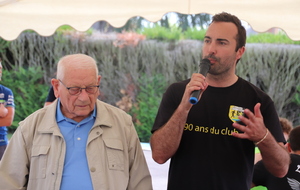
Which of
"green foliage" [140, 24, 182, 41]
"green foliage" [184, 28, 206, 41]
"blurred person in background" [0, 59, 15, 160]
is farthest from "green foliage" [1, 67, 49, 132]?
"blurred person in background" [0, 59, 15, 160]

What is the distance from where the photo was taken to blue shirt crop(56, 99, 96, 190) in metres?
2.46

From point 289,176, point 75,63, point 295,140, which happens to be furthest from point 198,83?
point 295,140

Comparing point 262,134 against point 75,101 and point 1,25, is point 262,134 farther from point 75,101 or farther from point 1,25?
point 1,25

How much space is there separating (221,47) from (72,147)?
977 mm

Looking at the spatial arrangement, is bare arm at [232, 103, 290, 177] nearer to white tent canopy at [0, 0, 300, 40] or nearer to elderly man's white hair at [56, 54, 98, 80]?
elderly man's white hair at [56, 54, 98, 80]

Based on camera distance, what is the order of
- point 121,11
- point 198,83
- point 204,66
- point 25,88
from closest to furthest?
point 198,83, point 204,66, point 121,11, point 25,88

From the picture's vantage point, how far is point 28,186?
249cm

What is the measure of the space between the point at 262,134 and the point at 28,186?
4.12ft

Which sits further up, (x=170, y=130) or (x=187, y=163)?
(x=170, y=130)

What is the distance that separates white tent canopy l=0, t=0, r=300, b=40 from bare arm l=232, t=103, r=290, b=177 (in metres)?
1.57

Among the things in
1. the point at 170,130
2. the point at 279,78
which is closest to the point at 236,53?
the point at 170,130

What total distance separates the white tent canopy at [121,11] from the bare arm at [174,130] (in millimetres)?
1688

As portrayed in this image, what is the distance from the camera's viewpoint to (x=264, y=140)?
237 centimetres

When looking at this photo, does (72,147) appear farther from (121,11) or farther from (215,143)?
(121,11)
